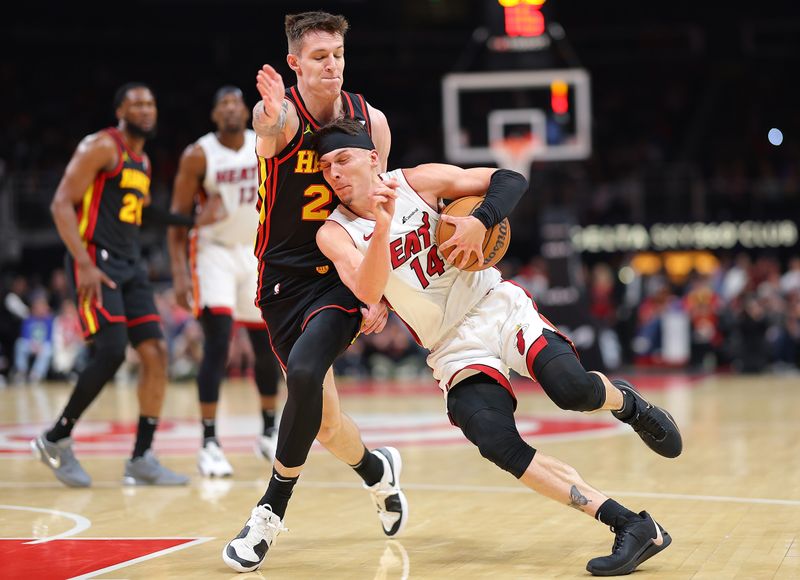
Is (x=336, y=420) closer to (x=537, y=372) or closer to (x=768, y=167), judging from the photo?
(x=537, y=372)

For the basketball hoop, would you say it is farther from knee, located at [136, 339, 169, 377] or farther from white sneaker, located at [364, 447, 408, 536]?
white sneaker, located at [364, 447, 408, 536]

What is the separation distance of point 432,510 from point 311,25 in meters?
2.48

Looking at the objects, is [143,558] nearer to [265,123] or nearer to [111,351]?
[265,123]

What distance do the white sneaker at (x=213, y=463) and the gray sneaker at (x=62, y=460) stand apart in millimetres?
697

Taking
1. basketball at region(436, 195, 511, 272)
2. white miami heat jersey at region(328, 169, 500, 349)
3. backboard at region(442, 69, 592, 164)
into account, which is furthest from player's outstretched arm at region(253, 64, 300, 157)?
backboard at region(442, 69, 592, 164)

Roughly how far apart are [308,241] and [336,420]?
2.61 feet

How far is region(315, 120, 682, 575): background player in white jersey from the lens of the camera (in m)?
4.33

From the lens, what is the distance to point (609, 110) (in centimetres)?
2655

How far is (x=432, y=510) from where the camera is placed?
571cm

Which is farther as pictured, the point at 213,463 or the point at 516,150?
the point at 516,150

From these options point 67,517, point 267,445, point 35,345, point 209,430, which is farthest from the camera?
point 35,345

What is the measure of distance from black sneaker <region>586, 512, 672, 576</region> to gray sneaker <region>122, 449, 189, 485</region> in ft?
10.6

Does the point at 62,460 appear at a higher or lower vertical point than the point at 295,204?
lower

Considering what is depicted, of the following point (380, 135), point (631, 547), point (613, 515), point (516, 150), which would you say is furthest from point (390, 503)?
point (516, 150)
